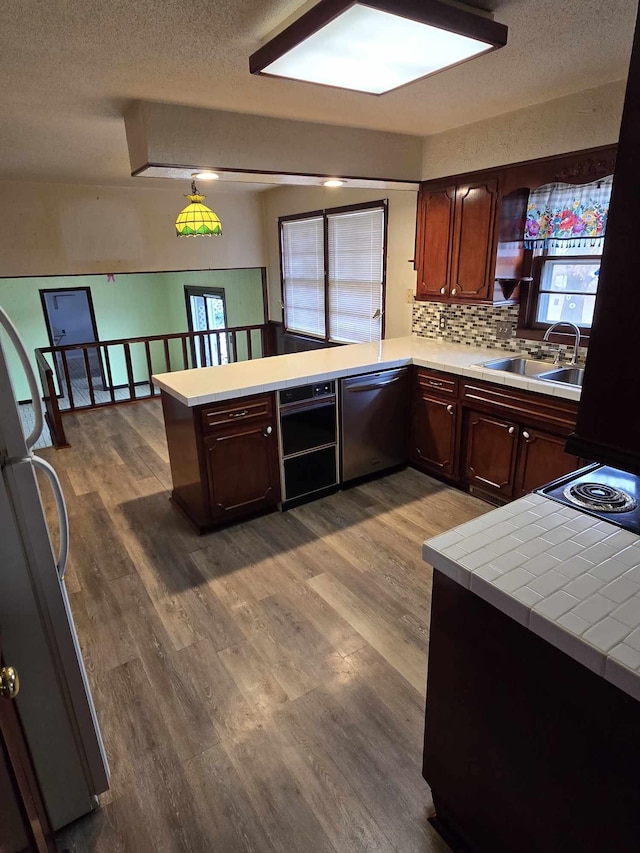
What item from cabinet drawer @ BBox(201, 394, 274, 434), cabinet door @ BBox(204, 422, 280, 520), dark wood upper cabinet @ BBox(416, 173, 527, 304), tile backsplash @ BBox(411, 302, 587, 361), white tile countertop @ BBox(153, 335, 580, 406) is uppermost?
dark wood upper cabinet @ BBox(416, 173, 527, 304)

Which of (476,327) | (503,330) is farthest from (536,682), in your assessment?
(476,327)

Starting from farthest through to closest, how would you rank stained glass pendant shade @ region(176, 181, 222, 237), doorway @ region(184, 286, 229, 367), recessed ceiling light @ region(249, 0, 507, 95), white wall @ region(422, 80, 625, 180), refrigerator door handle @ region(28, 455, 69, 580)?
doorway @ region(184, 286, 229, 367) → stained glass pendant shade @ region(176, 181, 222, 237) → white wall @ region(422, 80, 625, 180) → recessed ceiling light @ region(249, 0, 507, 95) → refrigerator door handle @ region(28, 455, 69, 580)

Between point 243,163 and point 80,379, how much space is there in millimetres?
8569

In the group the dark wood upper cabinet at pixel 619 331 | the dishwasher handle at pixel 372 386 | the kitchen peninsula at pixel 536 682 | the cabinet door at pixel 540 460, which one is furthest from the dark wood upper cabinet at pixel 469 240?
the dark wood upper cabinet at pixel 619 331

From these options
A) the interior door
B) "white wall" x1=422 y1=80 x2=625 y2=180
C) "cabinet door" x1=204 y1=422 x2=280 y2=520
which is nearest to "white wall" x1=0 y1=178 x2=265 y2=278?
"white wall" x1=422 y1=80 x2=625 y2=180

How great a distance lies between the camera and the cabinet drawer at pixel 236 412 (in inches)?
116

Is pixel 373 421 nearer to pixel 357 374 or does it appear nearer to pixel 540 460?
pixel 357 374

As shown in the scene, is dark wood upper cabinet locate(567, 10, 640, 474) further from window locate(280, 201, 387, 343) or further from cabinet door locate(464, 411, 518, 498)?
window locate(280, 201, 387, 343)

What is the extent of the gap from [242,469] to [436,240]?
2.27 metres

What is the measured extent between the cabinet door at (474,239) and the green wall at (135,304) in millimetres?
3751

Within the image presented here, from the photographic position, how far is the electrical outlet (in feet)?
12.1

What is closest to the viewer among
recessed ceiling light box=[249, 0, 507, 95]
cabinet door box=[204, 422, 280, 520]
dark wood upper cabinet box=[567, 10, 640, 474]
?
dark wood upper cabinet box=[567, 10, 640, 474]

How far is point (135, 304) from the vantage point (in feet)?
29.8

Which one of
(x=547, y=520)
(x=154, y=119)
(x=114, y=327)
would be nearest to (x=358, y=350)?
(x=154, y=119)
